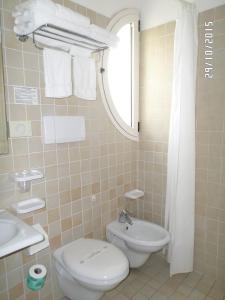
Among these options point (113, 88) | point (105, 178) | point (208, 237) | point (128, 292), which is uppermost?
point (113, 88)

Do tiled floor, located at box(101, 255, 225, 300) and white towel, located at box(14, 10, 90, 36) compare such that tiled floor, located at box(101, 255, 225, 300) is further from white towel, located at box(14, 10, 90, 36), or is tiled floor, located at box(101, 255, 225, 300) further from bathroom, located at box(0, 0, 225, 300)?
white towel, located at box(14, 10, 90, 36)

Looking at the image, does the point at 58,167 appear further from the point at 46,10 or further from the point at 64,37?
the point at 46,10

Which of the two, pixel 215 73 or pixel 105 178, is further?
pixel 105 178

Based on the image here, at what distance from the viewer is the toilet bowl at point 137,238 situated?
5.82ft

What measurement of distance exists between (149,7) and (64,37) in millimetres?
1150

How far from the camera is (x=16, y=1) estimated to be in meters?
1.32

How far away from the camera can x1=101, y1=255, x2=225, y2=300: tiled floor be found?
5.81 feet

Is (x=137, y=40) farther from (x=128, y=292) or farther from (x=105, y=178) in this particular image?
(x=128, y=292)

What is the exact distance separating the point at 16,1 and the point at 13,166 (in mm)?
985

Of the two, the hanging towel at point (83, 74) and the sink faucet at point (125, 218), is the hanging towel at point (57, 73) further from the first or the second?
the sink faucet at point (125, 218)

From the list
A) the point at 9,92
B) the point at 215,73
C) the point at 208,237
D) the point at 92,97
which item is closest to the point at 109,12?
the point at 92,97

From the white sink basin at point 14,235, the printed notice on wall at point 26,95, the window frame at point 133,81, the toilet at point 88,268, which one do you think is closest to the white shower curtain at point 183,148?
the window frame at point 133,81

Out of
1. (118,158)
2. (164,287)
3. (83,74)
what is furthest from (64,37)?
(164,287)

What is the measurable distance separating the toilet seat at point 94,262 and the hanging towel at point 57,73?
3.62 feet
